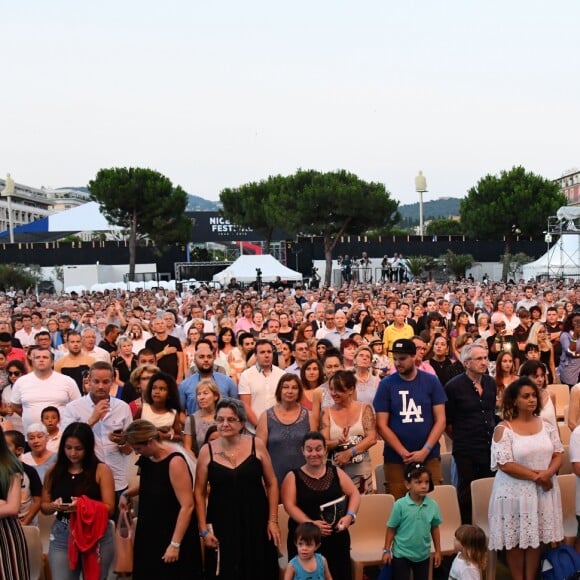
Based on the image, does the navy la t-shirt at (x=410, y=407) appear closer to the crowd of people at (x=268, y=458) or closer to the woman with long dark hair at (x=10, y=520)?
the crowd of people at (x=268, y=458)

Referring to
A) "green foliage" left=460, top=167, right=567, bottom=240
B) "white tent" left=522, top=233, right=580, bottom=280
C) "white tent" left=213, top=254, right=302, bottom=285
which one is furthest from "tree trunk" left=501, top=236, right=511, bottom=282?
"white tent" left=213, top=254, right=302, bottom=285

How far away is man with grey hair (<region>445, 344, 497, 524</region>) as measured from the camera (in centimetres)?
516

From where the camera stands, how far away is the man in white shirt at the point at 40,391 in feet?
19.3

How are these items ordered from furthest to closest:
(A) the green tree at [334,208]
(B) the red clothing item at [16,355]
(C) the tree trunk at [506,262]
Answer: (A) the green tree at [334,208], (C) the tree trunk at [506,262], (B) the red clothing item at [16,355]

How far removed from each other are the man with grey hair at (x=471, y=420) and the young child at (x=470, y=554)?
4.08ft

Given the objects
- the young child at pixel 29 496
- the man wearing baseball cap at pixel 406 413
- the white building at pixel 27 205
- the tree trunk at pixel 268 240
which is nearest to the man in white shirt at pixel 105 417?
the young child at pixel 29 496

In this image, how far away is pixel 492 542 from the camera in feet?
14.4

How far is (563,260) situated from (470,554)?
27.9m

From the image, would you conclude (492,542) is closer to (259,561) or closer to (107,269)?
(259,561)

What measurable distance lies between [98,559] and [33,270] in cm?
3853

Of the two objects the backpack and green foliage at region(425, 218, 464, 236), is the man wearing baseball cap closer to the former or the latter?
the backpack

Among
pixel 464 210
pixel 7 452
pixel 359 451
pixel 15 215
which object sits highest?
pixel 15 215

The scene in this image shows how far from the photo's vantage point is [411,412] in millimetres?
4887

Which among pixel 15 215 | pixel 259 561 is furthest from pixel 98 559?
pixel 15 215
